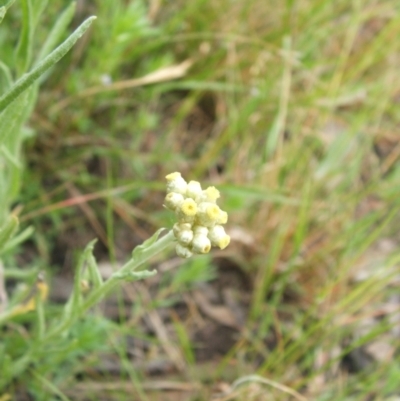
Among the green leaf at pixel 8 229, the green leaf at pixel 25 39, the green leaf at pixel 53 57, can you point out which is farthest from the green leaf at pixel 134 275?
the green leaf at pixel 25 39

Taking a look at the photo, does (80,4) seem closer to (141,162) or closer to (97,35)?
(97,35)

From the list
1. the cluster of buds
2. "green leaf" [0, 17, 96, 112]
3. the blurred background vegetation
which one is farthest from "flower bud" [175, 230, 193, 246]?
the blurred background vegetation

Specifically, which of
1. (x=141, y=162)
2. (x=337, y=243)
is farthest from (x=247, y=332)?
(x=141, y=162)

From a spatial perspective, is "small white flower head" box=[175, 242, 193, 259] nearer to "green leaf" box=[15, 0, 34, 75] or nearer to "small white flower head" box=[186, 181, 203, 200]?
"small white flower head" box=[186, 181, 203, 200]

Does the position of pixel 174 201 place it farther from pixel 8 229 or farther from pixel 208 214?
pixel 8 229

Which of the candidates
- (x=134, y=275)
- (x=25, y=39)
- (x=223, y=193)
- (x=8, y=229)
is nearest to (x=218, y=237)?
(x=134, y=275)

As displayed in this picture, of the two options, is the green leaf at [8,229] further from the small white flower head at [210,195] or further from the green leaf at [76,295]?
the small white flower head at [210,195]
